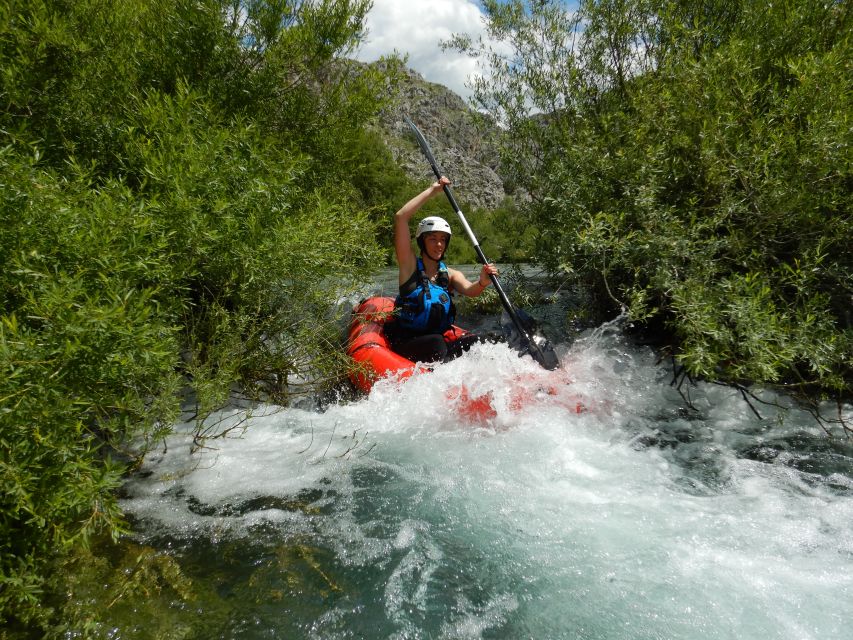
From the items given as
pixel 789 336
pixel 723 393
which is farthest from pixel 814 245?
pixel 723 393

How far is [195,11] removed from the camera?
4629mm

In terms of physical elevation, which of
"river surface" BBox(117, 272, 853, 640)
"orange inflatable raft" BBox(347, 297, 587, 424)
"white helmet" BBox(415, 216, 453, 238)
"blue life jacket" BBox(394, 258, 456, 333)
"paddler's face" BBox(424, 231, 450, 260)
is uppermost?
"white helmet" BBox(415, 216, 453, 238)

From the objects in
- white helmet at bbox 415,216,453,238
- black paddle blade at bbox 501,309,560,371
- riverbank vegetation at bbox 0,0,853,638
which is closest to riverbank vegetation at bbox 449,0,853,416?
riverbank vegetation at bbox 0,0,853,638

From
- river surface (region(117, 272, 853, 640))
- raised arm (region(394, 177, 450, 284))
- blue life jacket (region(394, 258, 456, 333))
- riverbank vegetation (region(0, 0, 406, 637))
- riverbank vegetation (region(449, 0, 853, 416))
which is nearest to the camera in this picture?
riverbank vegetation (region(0, 0, 406, 637))

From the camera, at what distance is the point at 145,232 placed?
8.65 ft

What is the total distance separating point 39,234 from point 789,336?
14.5 ft

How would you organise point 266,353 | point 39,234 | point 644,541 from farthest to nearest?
Result: point 266,353 → point 644,541 → point 39,234

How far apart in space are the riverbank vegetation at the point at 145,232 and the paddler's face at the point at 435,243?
616mm

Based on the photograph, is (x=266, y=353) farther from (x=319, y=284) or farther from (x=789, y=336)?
(x=789, y=336)

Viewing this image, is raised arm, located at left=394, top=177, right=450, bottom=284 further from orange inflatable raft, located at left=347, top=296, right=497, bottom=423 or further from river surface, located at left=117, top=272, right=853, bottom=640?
river surface, located at left=117, top=272, right=853, bottom=640

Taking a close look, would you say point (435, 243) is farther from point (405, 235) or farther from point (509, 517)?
point (509, 517)

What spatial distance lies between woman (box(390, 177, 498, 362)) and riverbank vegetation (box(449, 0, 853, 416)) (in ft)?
3.63

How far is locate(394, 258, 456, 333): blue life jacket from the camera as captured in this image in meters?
4.80

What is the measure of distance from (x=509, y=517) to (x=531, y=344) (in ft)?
6.48
